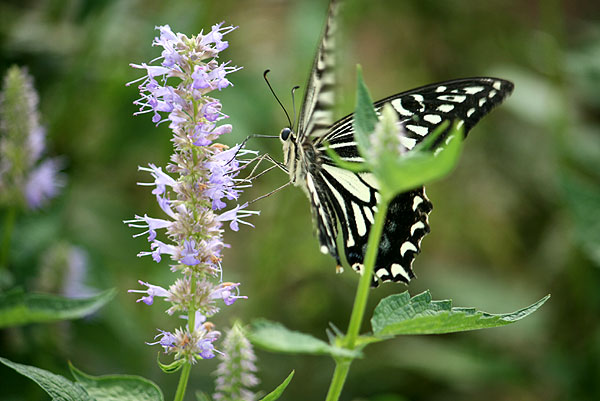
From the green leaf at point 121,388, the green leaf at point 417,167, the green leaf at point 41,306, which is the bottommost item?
the green leaf at point 121,388

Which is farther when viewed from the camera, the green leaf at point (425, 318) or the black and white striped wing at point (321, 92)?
the black and white striped wing at point (321, 92)

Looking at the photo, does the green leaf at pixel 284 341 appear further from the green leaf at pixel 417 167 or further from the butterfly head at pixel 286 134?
the butterfly head at pixel 286 134

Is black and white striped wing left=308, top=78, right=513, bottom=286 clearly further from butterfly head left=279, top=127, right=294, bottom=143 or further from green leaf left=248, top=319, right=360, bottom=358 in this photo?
green leaf left=248, top=319, right=360, bottom=358

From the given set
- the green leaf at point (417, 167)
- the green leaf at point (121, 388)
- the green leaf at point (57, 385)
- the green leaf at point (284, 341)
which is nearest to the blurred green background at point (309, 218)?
the green leaf at point (121, 388)

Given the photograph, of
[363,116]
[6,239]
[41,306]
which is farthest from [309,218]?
[363,116]

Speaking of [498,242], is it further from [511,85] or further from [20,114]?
[20,114]

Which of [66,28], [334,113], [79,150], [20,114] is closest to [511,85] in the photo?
[334,113]

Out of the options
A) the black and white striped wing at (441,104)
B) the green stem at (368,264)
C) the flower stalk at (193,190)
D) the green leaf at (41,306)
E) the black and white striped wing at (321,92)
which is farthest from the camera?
the black and white striped wing at (441,104)
